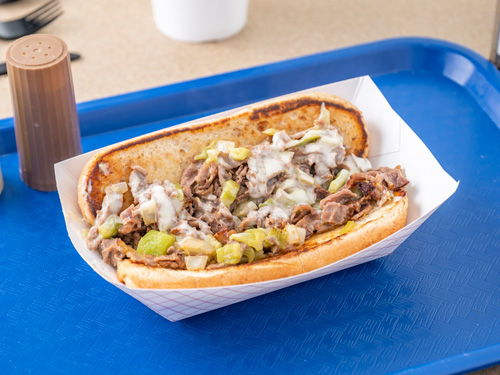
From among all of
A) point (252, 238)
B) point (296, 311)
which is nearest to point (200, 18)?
point (252, 238)

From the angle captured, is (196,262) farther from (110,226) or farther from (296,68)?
(296,68)

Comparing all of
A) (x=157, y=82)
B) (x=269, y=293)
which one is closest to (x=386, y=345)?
(x=269, y=293)

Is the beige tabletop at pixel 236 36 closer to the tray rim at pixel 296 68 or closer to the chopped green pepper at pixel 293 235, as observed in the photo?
the tray rim at pixel 296 68

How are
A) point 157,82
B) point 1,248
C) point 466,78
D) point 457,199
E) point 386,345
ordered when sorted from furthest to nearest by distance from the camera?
point 157,82 → point 466,78 → point 457,199 → point 1,248 → point 386,345

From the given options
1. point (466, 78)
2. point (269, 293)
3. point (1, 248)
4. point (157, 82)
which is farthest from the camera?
point (157, 82)

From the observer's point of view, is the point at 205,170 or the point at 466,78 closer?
the point at 205,170

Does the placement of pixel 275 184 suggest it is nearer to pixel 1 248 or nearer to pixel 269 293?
pixel 269 293
